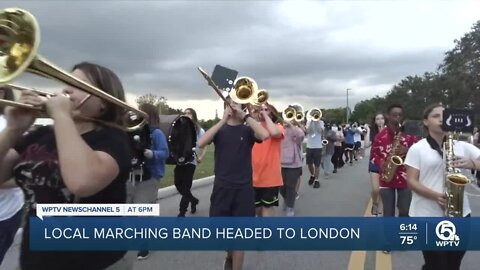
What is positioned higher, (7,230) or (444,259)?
(7,230)

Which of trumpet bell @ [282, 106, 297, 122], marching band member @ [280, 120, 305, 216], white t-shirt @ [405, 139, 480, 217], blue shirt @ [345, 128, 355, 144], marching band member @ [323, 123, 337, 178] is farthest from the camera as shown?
blue shirt @ [345, 128, 355, 144]

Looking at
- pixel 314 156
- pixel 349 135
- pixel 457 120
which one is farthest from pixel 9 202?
pixel 349 135

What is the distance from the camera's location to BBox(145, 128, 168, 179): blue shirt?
592 centimetres

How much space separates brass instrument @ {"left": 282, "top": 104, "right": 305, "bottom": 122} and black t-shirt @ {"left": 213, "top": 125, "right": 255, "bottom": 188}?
14.1ft

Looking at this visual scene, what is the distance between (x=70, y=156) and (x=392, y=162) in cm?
485

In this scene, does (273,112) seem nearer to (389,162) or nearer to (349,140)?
(389,162)

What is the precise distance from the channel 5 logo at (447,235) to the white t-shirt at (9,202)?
297 cm

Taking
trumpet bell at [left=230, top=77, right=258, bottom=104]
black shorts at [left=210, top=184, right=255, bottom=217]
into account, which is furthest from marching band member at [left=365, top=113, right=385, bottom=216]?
black shorts at [left=210, top=184, right=255, bottom=217]

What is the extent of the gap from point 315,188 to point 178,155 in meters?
5.56

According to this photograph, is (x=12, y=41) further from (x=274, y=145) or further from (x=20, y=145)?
(x=274, y=145)

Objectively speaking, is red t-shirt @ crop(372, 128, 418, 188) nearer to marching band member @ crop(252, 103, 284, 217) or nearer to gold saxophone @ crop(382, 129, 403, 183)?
gold saxophone @ crop(382, 129, 403, 183)

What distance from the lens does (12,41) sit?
2285 millimetres

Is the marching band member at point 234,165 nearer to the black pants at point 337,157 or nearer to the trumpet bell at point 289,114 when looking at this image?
the trumpet bell at point 289,114

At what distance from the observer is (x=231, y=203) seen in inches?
189
